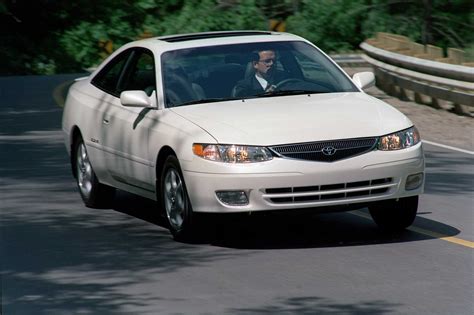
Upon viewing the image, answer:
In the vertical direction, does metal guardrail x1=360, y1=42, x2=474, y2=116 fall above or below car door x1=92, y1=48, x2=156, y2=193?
below

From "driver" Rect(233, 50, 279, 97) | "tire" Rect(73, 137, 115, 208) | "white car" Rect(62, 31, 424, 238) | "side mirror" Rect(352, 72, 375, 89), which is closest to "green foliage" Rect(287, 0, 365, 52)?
"tire" Rect(73, 137, 115, 208)

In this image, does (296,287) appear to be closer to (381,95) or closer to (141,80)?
(141,80)

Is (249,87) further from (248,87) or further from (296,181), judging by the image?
(296,181)

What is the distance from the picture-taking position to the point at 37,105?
74.2 feet

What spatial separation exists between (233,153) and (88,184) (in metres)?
3.06

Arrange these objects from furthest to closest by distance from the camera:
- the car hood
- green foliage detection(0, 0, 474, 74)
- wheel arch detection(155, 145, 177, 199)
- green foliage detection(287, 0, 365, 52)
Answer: green foliage detection(287, 0, 365, 52), green foliage detection(0, 0, 474, 74), wheel arch detection(155, 145, 177, 199), the car hood

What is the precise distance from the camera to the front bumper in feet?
31.3

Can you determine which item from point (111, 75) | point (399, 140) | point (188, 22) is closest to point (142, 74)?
point (111, 75)

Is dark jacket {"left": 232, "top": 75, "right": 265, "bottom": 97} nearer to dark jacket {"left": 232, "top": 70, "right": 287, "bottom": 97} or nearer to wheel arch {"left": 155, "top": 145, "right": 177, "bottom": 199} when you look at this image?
dark jacket {"left": 232, "top": 70, "right": 287, "bottom": 97}

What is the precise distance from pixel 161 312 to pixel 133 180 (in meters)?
3.34

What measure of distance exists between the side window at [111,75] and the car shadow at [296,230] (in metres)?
1.17

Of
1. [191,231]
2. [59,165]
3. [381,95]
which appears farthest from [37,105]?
[191,231]

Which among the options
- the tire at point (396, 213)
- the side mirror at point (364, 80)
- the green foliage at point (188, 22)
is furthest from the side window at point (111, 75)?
the green foliage at point (188, 22)

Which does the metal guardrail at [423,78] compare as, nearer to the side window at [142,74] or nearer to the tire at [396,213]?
the side window at [142,74]
